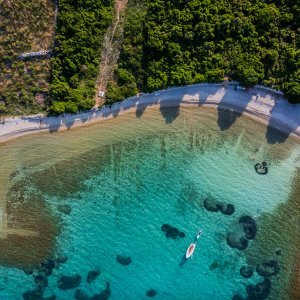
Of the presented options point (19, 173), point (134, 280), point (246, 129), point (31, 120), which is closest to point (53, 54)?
point (31, 120)

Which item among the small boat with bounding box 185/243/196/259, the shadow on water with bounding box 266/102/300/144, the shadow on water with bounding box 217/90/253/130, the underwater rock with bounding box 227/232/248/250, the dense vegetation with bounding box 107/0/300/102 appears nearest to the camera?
the dense vegetation with bounding box 107/0/300/102

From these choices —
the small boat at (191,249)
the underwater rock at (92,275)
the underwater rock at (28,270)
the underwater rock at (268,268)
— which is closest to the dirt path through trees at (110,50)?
the small boat at (191,249)

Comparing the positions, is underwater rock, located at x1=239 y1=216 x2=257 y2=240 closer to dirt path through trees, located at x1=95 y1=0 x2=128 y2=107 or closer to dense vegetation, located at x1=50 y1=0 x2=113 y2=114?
dirt path through trees, located at x1=95 y1=0 x2=128 y2=107

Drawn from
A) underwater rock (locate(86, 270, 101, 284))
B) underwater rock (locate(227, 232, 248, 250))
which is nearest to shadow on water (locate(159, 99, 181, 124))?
underwater rock (locate(227, 232, 248, 250))

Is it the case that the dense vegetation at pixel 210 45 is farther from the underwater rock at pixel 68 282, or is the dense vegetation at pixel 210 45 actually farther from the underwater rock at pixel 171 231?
the underwater rock at pixel 68 282

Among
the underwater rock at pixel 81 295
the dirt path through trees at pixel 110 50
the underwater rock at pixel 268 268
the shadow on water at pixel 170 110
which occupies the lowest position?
the underwater rock at pixel 81 295

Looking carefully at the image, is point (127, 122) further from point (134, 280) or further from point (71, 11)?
point (134, 280)
